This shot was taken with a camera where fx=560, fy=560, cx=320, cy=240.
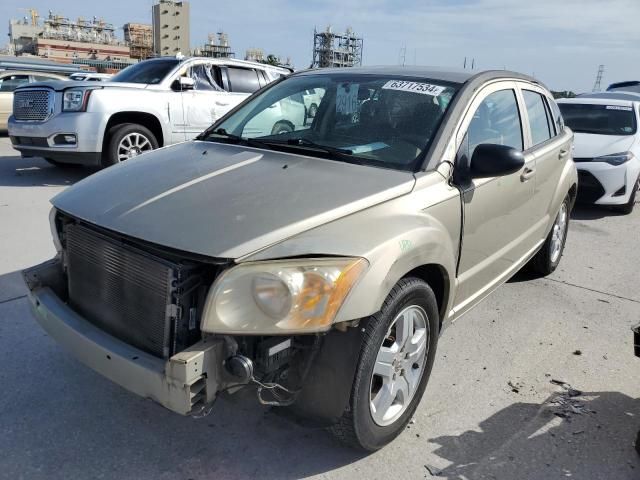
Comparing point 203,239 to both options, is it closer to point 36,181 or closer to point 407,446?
point 407,446

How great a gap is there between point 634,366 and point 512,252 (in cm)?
104

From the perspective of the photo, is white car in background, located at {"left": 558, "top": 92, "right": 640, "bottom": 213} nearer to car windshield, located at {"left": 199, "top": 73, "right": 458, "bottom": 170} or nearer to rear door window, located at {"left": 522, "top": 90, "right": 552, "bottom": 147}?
rear door window, located at {"left": 522, "top": 90, "right": 552, "bottom": 147}

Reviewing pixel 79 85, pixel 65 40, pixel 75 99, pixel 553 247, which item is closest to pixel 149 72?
pixel 79 85

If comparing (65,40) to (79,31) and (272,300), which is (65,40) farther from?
(272,300)

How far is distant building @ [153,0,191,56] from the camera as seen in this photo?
96.8 meters

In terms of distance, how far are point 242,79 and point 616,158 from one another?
19.0 ft

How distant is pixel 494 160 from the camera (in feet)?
9.64

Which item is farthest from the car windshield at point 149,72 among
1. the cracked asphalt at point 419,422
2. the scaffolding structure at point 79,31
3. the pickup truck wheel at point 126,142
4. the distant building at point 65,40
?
the scaffolding structure at point 79,31

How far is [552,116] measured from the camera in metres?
4.86

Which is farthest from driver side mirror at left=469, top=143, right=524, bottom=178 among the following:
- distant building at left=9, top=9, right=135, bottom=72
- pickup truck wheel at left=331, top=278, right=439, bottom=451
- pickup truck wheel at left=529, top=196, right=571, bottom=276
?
distant building at left=9, top=9, right=135, bottom=72

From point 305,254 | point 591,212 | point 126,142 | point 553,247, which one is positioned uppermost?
point 305,254

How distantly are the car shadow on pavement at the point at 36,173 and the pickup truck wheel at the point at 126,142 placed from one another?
2.29ft

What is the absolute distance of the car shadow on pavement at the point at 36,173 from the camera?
7.90 meters

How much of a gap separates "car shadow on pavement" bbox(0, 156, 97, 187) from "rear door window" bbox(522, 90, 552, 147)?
6.25m
